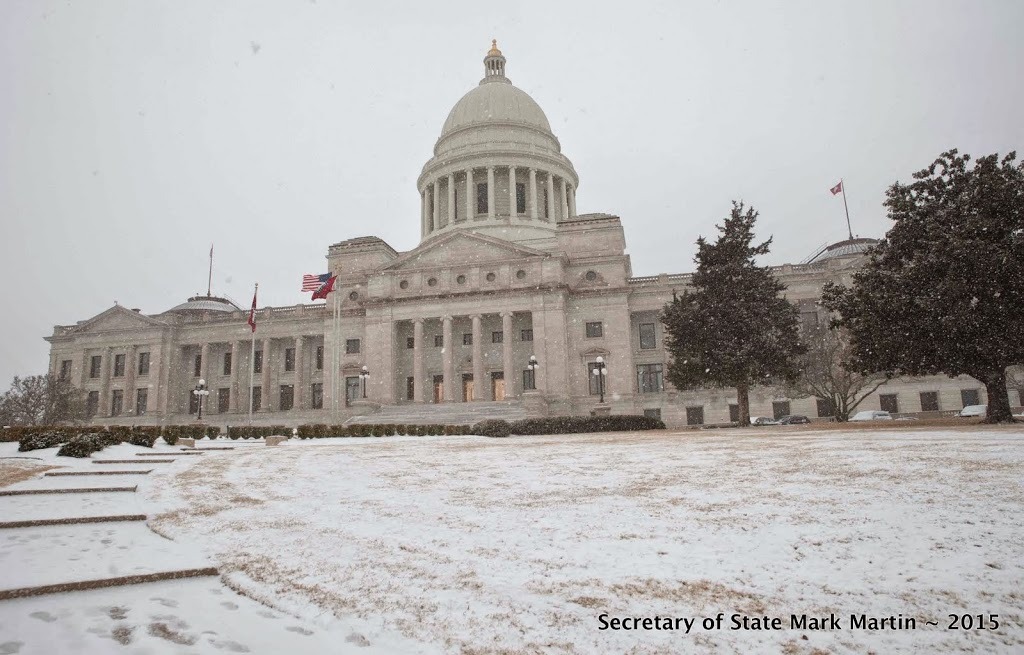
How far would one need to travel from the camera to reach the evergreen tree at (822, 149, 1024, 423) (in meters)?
21.1

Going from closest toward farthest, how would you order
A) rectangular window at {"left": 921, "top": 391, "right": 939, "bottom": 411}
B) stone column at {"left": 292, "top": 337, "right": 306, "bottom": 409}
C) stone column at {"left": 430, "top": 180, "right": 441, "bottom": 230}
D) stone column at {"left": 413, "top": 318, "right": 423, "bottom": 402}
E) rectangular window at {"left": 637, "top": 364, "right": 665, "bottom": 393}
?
1. rectangular window at {"left": 921, "top": 391, "right": 939, "bottom": 411}
2. stone column at {"left": 413, "top": 318, "right": 423, "bottom": 402}
3. rectangular window at {"left": 637, "top": 364, "right": 665, "bottom": 393}
4. stone column at {"left": 292, "top": 337, "right": 306, "bottom": 409}
5. stone column at {"left": 430, "top": 180, "right": 441, "bottom": 230}

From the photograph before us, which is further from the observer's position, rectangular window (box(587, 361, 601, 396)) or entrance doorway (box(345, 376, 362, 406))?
entrance doorway (box(345, 376, 362, 406))

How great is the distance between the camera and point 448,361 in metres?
50.8

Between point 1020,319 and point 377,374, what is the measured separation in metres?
43.9

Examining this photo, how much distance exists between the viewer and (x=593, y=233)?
54562 millimetres

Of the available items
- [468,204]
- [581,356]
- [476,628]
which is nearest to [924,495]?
[476,628]

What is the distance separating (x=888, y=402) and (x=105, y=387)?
75690mm

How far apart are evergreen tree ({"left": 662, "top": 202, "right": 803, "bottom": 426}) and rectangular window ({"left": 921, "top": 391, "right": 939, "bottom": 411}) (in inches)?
906

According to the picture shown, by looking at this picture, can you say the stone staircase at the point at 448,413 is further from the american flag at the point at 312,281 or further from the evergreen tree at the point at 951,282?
the evergreen tree at the point at 951,282

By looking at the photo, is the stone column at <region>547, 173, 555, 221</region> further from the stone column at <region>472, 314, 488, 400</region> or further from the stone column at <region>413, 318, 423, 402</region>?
the stone column at <region>413, 318, 423, 402</region>

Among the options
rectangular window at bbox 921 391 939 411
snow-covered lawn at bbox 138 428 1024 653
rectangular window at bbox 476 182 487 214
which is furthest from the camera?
rectangular window at bbox 476 182 487 214

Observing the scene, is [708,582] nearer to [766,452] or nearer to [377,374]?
[766,452]

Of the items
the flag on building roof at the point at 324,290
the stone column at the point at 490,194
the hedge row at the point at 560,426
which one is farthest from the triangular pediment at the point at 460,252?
the hedge row at the point at 560,426

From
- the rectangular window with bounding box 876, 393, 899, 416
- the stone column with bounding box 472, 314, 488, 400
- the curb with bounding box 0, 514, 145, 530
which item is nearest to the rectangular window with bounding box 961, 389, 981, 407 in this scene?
the rectangular window with bounding box 876, 393, 899, 416
